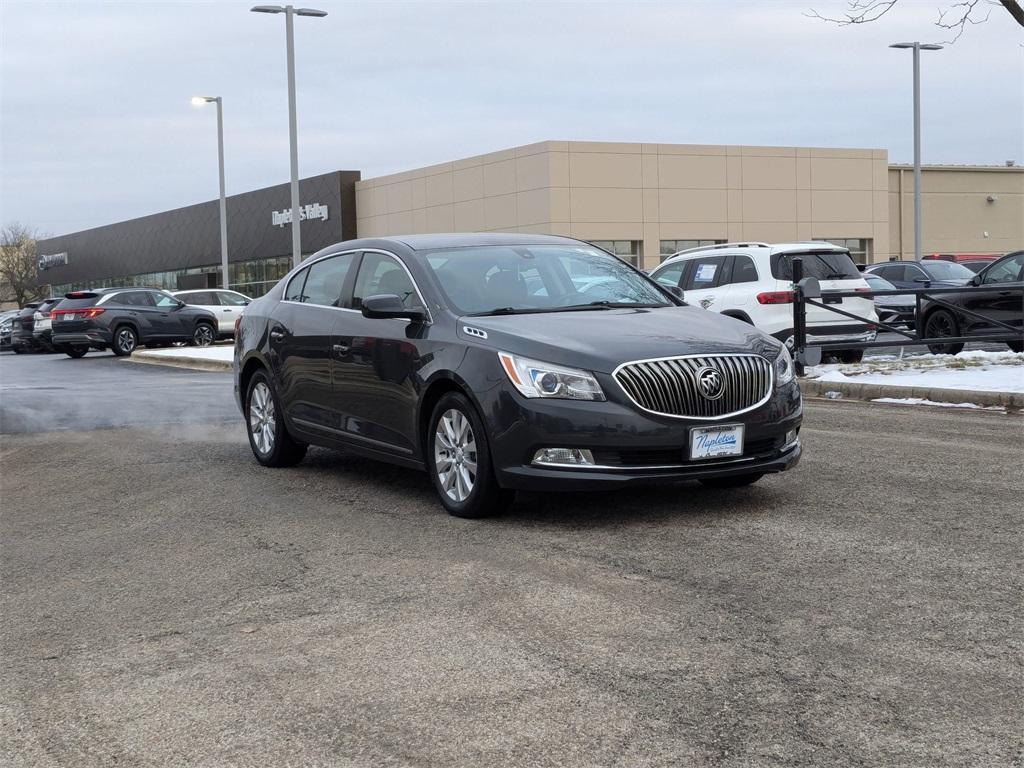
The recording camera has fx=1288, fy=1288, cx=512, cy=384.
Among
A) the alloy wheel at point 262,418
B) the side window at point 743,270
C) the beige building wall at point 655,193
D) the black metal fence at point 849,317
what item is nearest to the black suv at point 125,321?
the beige building wall at point 655,193

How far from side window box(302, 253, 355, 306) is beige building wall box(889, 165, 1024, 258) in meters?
53.2

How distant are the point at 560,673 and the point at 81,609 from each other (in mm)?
2383

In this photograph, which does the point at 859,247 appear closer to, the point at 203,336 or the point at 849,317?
the point at 203,336

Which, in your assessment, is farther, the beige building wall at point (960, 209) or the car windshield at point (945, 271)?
the beige building wall at point (960, 209)

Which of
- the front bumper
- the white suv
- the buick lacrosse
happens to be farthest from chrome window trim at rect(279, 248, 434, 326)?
the white suv

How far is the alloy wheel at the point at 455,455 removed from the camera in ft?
23.4

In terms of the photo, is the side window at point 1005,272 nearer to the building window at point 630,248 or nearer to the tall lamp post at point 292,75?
the tall lamp post at point 292,75

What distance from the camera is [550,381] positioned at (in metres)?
6.76

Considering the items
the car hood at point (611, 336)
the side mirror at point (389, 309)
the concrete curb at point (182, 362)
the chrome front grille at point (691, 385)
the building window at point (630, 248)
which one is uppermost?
the building window at point (630, 248)

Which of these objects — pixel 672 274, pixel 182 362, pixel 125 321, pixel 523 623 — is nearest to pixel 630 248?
pixel 125 321

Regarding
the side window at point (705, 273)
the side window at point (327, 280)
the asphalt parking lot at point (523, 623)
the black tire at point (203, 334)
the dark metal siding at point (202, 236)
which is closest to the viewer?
the asphalt parking lot at point (523, 623)

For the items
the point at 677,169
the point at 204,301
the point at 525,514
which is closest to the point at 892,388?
the point at 525,514

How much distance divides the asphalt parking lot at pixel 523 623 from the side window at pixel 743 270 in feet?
26.1

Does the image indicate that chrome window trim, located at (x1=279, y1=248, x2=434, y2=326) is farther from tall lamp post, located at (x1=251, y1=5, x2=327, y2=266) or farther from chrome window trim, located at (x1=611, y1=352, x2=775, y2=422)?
tall lamp post, located at (x1=251, y1=5, x2=327, y2=266)
